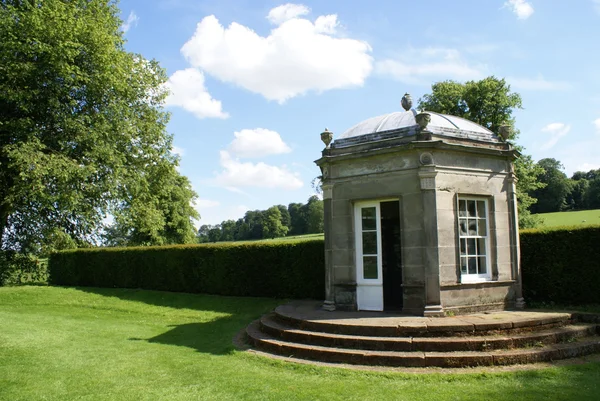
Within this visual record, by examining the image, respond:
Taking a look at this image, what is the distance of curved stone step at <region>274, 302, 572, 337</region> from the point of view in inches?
299

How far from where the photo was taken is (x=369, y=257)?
32.2ft

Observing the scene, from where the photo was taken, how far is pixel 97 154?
733 inches

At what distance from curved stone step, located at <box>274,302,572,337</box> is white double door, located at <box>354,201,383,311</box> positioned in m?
0.44

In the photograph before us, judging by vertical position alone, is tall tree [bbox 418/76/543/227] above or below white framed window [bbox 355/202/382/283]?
above

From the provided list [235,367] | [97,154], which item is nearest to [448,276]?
[235,367]

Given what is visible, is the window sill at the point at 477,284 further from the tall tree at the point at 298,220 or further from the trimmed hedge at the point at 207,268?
the tall tree at the point at 298,220

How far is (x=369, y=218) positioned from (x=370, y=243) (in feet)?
1.86

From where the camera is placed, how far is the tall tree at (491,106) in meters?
25.2

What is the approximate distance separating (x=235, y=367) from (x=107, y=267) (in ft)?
50.4

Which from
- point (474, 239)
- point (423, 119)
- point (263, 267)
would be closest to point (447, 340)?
point (474, 239)

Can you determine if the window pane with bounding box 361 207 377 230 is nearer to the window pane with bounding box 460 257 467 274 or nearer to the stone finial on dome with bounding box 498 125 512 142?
the window pane with bounding box 460 257 467 274

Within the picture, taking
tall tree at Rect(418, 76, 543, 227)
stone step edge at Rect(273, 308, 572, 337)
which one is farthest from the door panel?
tall tree at Rect(418, 76, 543, 227)

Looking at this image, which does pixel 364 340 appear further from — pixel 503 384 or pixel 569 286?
pixel 569 286

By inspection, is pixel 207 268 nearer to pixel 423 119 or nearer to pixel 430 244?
pixel 430 244
